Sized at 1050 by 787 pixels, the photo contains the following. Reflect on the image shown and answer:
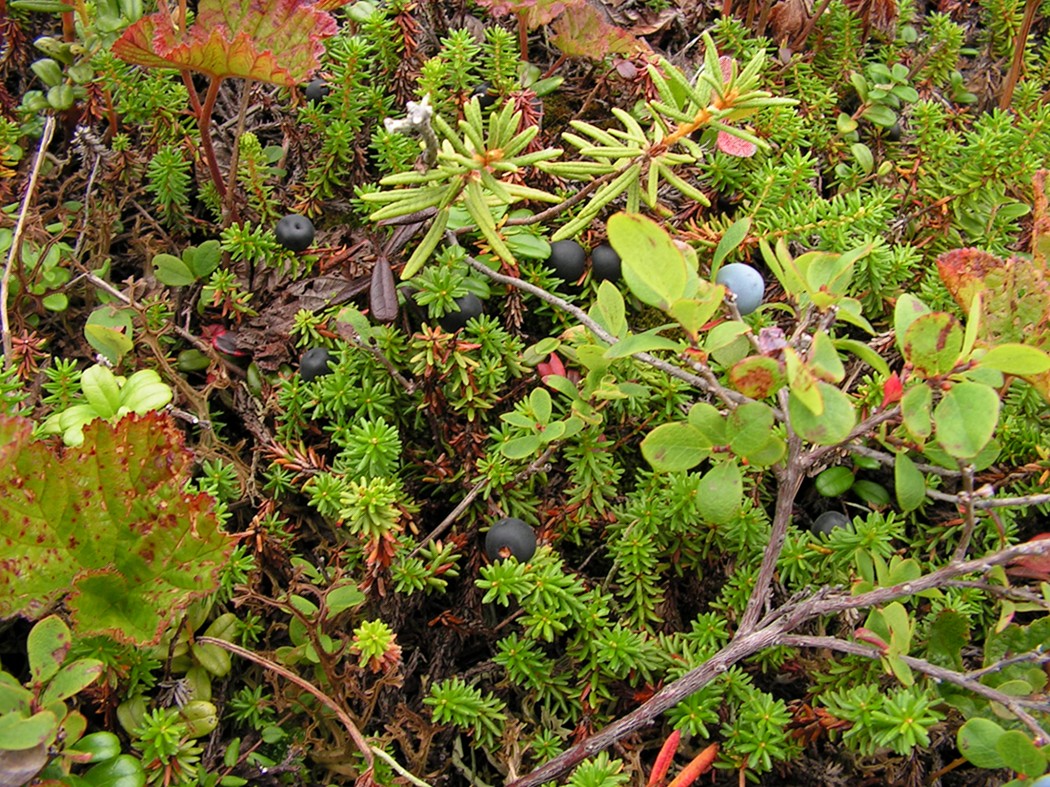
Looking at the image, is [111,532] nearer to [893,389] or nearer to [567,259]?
[567,259]

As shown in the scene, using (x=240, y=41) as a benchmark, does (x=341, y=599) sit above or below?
below

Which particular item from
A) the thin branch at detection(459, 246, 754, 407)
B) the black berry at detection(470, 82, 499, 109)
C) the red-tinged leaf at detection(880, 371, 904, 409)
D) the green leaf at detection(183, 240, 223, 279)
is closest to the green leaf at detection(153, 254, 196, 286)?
the green leaf at detection(183, 240, 223, 279)

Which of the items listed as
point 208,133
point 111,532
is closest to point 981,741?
point 111,532

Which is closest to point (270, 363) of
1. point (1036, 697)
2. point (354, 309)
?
point (354, 309)

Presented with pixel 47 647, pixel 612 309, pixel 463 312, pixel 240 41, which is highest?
pixel 240 41

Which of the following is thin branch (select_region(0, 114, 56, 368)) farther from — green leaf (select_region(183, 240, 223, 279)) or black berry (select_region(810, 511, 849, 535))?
black berry (select_region(810, 511, 849, 535))

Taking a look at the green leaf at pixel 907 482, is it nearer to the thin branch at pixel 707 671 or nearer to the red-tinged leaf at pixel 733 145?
the thin branch at pixel 707 671

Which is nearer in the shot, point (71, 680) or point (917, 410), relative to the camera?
point (917, 410)
